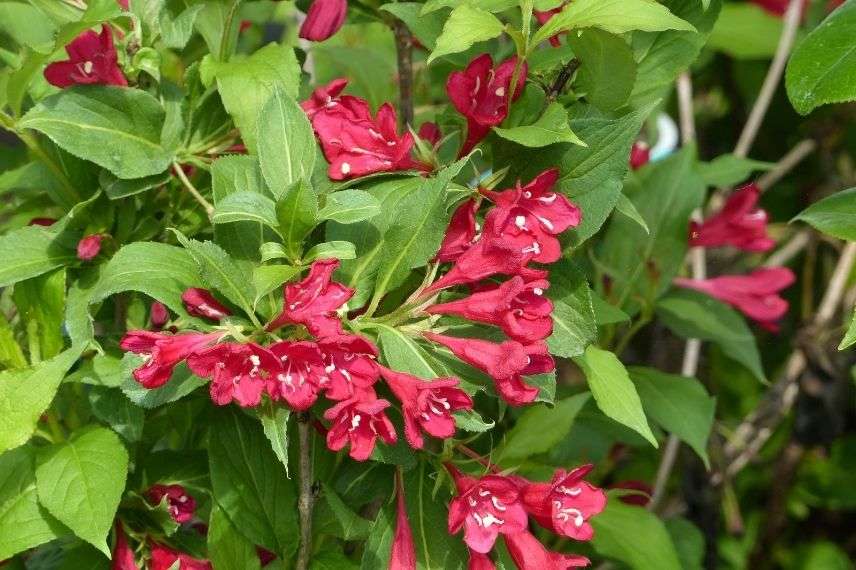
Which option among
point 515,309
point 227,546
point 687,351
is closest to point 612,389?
point 515,309

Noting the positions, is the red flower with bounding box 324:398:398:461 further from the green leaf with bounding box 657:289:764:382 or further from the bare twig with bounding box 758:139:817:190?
the bare twig with bounding box 758:139:817:190

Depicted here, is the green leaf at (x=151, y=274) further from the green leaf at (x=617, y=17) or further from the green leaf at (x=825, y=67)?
the green leaf at (x=825, y=67)

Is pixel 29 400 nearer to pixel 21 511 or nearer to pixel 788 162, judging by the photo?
pixel 21 511

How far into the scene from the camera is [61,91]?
1.16 meters

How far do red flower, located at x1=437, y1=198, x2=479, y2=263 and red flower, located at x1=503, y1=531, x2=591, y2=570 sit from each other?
0.27 metres

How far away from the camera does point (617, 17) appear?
1021mm

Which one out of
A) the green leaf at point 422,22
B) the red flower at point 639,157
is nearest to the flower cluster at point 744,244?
the red flower at point 639,157

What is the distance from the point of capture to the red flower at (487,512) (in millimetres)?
1066

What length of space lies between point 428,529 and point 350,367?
0.27m

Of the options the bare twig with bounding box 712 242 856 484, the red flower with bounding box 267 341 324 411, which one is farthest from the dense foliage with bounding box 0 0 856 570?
the bare twig with bounding box 712 242 856 484

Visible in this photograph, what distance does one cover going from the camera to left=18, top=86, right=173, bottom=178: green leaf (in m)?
1.13

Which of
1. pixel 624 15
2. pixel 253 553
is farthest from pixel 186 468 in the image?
pixel 624 15

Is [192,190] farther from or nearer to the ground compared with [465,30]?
nearer to the ground

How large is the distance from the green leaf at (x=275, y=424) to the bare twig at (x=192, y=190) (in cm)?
23
